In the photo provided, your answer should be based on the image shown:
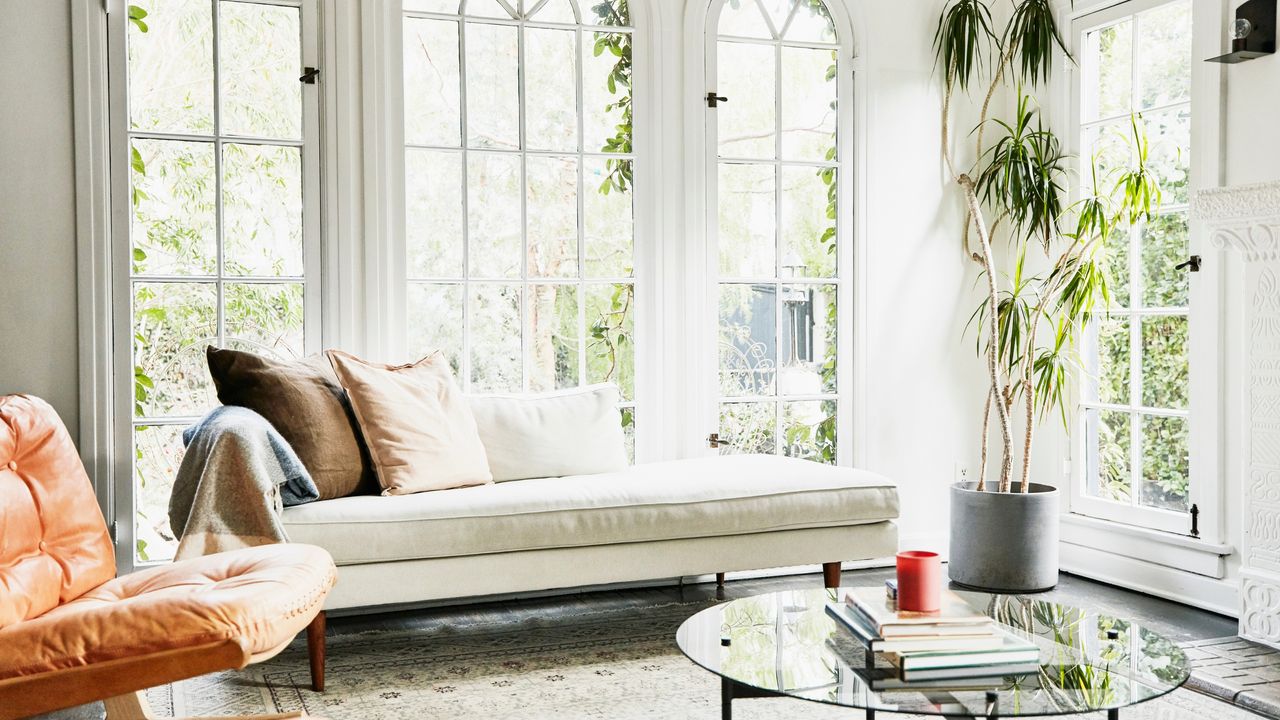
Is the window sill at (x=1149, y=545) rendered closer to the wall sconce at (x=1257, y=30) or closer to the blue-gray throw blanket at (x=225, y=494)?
the wall sconce at (x=1257, y=30)

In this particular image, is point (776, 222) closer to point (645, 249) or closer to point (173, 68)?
point (645, 249)

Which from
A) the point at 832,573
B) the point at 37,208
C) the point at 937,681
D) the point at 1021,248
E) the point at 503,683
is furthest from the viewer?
the point at 1021,248

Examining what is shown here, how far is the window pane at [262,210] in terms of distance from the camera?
3643mm

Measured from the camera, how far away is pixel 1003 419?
4.06m

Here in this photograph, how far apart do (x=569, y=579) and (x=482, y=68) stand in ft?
6.32

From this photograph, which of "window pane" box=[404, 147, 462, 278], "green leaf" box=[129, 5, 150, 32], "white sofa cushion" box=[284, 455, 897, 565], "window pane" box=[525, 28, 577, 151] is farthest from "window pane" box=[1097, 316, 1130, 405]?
"green leaf" box=[129, 5, 150, 32]

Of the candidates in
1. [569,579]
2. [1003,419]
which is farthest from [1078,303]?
[569,579]

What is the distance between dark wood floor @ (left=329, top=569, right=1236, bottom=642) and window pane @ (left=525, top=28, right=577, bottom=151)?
1701 millimetres

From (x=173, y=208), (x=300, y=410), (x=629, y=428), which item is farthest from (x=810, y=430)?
(x=173, y=208)

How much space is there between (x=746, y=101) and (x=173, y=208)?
2189 mm

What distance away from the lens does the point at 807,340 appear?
4.38 metres

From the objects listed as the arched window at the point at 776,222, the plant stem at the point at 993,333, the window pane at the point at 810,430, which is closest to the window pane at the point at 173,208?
the arched window at the point at 776,222

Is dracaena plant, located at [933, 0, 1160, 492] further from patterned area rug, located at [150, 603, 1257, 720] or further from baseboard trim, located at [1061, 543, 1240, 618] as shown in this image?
patterned area rug, located at [150, 603, 1257, 720]

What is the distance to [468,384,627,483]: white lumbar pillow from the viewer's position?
3.61 meters
